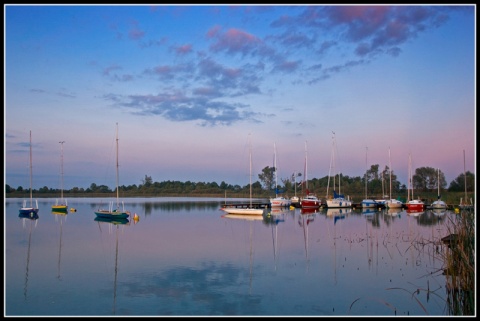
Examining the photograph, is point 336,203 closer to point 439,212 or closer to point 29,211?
point 439,212

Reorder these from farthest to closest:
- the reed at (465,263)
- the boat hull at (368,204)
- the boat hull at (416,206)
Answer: the boat hull at (368,204) → the boat hull at (416,206) → the reed at (465,263)

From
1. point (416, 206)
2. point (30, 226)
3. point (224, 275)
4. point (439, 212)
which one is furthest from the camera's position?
point (416, 206)

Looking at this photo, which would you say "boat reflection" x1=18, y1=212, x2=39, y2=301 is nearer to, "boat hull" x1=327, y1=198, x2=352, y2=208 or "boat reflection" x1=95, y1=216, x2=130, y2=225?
"boat reflection" x1=95, y1=216, x2=130, y2=225

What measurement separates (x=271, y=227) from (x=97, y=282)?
2319 cm

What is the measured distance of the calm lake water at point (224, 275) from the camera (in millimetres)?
13031

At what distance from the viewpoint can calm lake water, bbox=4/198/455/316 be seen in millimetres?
13031

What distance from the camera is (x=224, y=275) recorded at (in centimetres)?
1769

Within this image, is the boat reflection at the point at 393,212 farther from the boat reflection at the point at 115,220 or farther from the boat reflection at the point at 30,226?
the boat reflection at the point at 30,226

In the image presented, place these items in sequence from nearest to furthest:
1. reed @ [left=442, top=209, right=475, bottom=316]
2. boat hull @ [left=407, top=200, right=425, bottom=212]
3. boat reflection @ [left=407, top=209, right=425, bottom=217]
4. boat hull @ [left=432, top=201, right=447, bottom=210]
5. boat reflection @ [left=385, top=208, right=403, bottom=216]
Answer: reed @ [left=442, top=209, right=475, bottom=316] → boat reflection @ [left=385, top=208, right=403, bottom=216] → boat reflection @ [left=407, top=209, right=425, bottom=217] → boat hull @ [left=407, top=200, right=425, bottom=212] → boat hull @ [left=432, top=201, right=447, bottom=210]

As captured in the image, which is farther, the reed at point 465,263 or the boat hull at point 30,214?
the boat hull at point 30,214

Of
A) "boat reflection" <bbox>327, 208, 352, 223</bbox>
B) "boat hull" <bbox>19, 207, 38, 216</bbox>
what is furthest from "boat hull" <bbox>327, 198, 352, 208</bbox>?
"boat hull" <bbox>19, 207, 38, 216</bbox>

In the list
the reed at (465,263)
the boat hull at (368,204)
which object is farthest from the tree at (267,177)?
the reed at (465,263)

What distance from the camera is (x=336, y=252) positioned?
76.4 feet

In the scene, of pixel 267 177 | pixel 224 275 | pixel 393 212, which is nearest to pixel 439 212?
pixel 393 212
